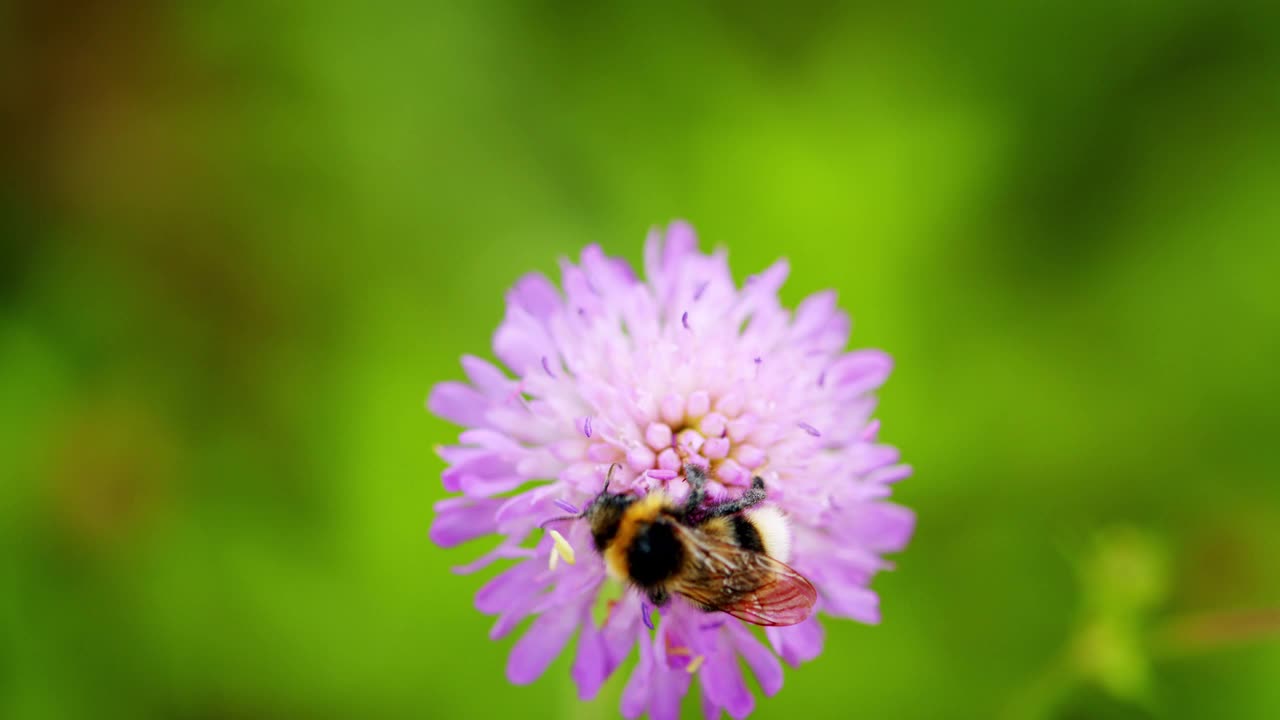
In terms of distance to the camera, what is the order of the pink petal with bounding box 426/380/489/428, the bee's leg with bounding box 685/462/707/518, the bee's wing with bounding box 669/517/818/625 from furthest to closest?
the pink petal with bounding box 426/380/489/428, the bee's leg with bounding box 685/462/707/518, the bee's wing with bounding box 669/517/818/625

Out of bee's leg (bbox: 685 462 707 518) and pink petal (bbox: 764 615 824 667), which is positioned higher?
bee's leg (bbox: 685 462 707 518)

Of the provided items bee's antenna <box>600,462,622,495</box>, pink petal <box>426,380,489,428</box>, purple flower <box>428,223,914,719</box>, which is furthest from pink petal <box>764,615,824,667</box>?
pink petal <box>426,380,489,428</box>

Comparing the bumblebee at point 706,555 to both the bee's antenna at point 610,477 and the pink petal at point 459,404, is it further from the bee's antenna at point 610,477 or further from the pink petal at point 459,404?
the pink petal at point 459,404

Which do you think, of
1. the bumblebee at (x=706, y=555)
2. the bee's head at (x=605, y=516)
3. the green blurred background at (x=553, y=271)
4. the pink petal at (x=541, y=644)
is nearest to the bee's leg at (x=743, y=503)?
the bumblebee at (x=706, y=555)

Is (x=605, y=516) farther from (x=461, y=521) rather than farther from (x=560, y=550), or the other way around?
(x=461, y=521)

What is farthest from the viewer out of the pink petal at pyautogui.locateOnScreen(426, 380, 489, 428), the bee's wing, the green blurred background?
the green blurred background

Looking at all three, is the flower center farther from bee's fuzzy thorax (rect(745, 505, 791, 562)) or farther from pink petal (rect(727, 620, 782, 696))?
pink petal (rect(727, 620, 782, 696))

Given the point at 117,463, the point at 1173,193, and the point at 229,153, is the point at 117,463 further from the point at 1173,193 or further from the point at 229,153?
the point at 1173,193
